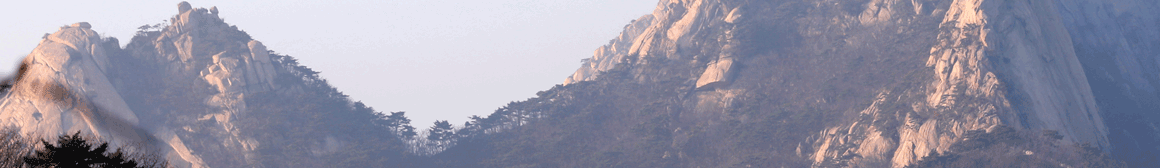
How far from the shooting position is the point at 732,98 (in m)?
90.7

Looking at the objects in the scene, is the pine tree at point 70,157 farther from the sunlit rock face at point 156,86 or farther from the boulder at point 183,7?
the boulder at point 183,7

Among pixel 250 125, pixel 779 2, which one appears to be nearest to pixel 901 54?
pixel 779 2

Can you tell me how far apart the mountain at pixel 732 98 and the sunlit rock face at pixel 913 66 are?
0.19m

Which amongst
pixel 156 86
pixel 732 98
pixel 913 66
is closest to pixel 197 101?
pixel 156 86

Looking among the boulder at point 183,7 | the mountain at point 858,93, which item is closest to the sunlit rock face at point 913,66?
the mountain at point 858,93

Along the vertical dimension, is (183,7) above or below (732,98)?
above

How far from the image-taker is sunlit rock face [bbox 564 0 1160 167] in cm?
7438

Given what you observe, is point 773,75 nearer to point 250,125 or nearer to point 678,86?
point 678,86

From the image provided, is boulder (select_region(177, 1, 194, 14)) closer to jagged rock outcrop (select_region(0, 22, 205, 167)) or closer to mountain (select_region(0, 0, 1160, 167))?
mountain (select_region(0, 0, 1160, 167))

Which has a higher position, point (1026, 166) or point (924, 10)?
point (924, 10)

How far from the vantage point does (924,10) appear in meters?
92.4

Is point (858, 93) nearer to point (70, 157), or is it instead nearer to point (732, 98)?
point (732, 98)

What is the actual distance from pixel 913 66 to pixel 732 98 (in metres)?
16.3

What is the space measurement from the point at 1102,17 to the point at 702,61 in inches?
1565
